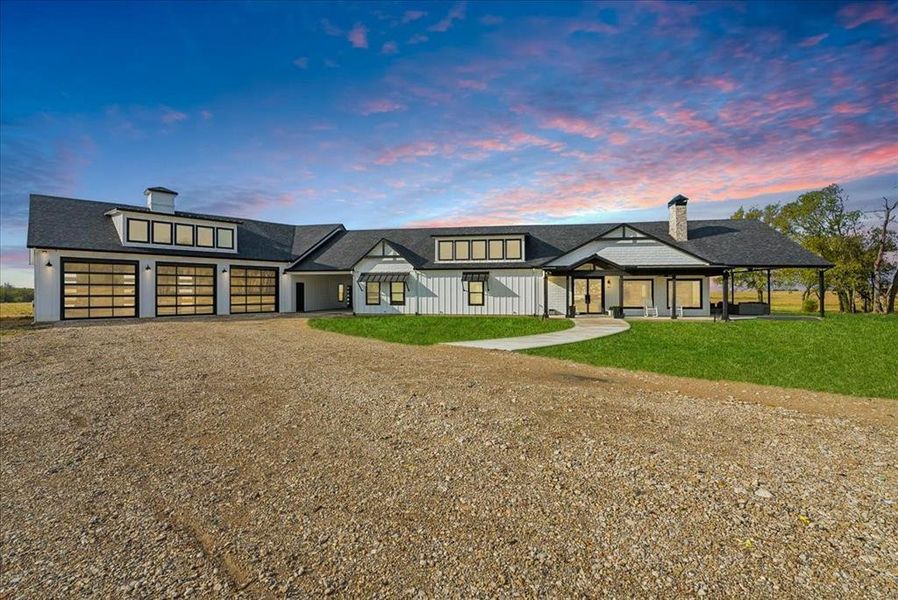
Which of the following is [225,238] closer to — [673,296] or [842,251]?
[673,296]

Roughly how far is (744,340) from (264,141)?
2373 cm

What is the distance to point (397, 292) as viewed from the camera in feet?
103

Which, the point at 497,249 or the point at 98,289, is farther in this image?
the point at 497,249

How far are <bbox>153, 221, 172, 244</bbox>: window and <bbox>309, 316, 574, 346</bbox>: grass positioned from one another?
13.3 m

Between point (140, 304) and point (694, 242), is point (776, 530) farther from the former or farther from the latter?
point (140, 304)

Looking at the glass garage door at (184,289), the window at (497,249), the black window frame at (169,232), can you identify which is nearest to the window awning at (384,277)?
the window at (497,249)

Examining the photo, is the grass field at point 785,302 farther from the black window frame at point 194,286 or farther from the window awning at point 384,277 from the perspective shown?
the black window frame at point 194,286

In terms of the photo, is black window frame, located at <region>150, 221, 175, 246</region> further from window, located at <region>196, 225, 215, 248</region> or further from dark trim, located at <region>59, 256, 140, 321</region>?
dark trim, located at <region>59, 256, 140, 321</region>

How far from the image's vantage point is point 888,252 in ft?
113

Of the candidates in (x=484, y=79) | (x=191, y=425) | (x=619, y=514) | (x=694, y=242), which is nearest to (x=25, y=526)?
(x=191, y=425)

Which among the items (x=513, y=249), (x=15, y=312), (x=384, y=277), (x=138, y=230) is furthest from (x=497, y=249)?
(x=15, y=312)

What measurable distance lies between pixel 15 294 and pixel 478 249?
59.0 m

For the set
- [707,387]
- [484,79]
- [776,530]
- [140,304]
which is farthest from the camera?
[140,304]

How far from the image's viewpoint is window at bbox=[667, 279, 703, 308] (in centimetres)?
2733
